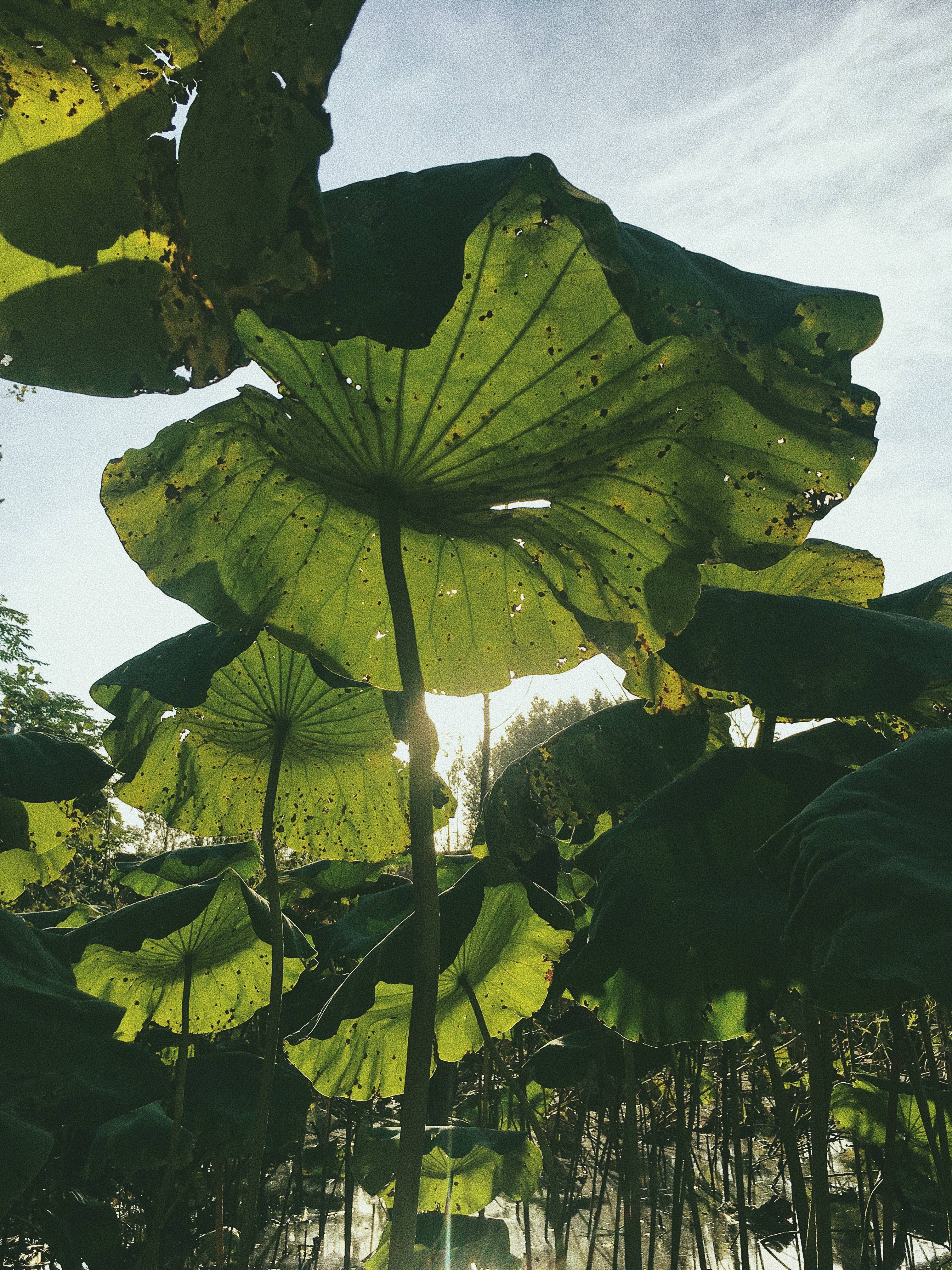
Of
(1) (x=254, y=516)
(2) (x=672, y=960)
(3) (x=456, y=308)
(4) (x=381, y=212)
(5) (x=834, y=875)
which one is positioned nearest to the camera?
(5) (x=834, y=875)

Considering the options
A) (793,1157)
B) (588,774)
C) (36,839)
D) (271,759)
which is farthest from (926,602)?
(36,839)

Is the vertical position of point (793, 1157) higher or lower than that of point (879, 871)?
lower

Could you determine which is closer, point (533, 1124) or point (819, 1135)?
point (819, 1135)

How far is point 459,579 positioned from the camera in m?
1.73

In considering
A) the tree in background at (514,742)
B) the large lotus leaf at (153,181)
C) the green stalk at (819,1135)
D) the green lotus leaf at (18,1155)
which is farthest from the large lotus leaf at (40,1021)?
the tree in background at (514,742)

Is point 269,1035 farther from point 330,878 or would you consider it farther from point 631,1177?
point 330,878

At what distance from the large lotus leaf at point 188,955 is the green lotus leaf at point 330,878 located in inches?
15.0

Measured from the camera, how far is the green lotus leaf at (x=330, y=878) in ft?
12.8

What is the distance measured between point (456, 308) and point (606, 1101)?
393cm

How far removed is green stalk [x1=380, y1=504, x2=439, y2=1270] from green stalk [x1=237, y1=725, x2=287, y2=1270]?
1.19 metres

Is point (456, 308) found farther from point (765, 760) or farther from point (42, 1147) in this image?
point (42, 1147)

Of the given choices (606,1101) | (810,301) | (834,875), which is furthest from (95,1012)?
(606,1101)

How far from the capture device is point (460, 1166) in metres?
2.75

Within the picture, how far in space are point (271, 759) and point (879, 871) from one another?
9.43 feet
